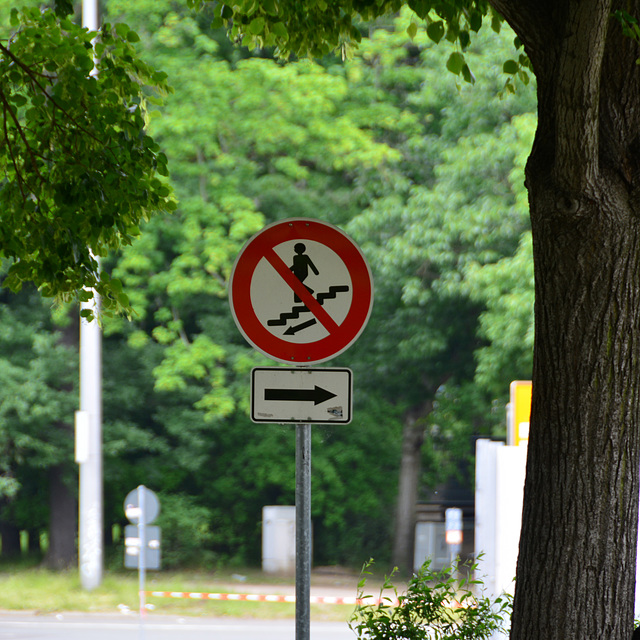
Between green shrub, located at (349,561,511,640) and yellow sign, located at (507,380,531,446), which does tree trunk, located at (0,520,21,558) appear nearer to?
yellow sign, located at (507,380,531,446)

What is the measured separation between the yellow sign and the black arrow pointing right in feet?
14.3

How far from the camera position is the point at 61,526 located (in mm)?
16797

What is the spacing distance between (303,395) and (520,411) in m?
Answer: 4.44

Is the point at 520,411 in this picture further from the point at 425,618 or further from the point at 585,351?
the point at 585,351

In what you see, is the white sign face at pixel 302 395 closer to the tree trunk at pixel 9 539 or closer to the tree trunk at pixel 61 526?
the tree trunk at pixel 61 526

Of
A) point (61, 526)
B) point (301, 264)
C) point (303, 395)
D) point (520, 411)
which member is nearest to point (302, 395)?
point (303, 395)

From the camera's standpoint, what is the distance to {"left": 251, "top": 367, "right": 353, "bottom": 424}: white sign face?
3.07m

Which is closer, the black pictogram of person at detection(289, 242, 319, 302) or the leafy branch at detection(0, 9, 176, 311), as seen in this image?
the black pictogram of person at detection(289, 242, 319, 302)

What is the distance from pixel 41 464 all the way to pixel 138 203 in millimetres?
11915

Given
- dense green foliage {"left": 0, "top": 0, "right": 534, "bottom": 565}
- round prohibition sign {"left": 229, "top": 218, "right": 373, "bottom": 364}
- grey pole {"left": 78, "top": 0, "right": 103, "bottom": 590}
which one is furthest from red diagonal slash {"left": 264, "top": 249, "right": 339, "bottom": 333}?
grey pole {"left": 78, "top": 0, "right": 103, "bottom": 590}

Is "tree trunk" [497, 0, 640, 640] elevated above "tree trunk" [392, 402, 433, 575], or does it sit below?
above

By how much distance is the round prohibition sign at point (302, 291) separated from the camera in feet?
10.2

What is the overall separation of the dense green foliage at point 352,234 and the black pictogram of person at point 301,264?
382 inches

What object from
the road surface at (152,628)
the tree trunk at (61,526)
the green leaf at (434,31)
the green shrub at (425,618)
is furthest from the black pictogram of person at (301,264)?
the tree trunk at (61,526)
